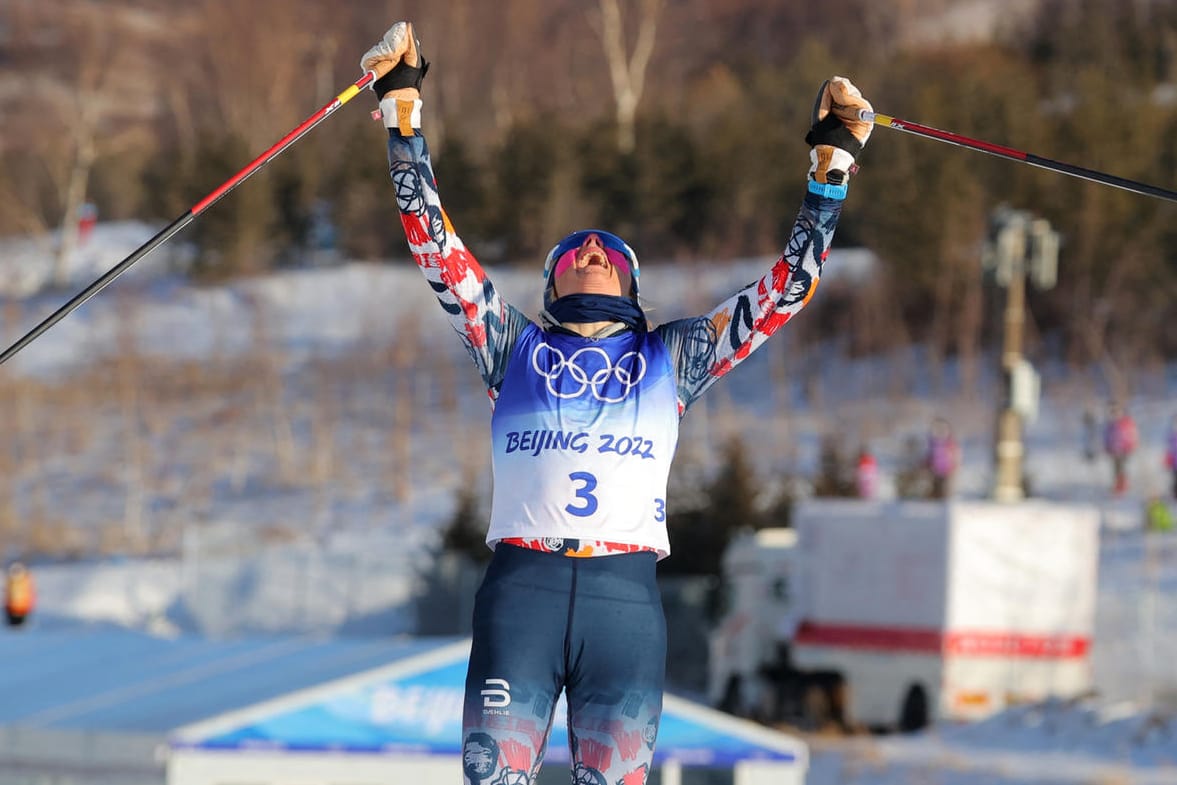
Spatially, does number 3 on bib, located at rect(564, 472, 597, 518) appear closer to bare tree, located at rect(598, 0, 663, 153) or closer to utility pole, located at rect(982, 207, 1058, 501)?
utility pole, located at rect(982, 207, 1058, 501)

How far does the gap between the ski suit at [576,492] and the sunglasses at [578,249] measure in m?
0.15

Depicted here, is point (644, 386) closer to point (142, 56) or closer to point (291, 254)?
point (291, 254)

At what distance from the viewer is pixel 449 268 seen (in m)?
4.51

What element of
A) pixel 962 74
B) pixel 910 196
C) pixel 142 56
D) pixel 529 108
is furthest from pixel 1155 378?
pixel 142 56

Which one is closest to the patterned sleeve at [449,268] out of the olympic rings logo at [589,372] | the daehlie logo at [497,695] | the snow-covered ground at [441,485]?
the olympic rings logo at [589,372]

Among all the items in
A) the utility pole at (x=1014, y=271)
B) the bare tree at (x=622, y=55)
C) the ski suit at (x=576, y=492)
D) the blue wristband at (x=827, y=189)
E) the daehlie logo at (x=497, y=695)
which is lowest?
the daehlie logo at (x=497, y=695)

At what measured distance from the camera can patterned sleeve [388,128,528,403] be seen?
4492 millimetres

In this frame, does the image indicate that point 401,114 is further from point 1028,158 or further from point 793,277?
point 1028,158

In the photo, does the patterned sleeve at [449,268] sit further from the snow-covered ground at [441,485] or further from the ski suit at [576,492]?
the snow-covered ground at [441,485]

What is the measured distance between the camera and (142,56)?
56.6 metres

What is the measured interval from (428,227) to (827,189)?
924 millimetres

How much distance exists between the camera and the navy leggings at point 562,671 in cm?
422

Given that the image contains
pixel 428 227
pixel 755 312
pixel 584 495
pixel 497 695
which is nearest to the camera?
pixel 497 695

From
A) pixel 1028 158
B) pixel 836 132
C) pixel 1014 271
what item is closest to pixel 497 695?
pixel 836 132
